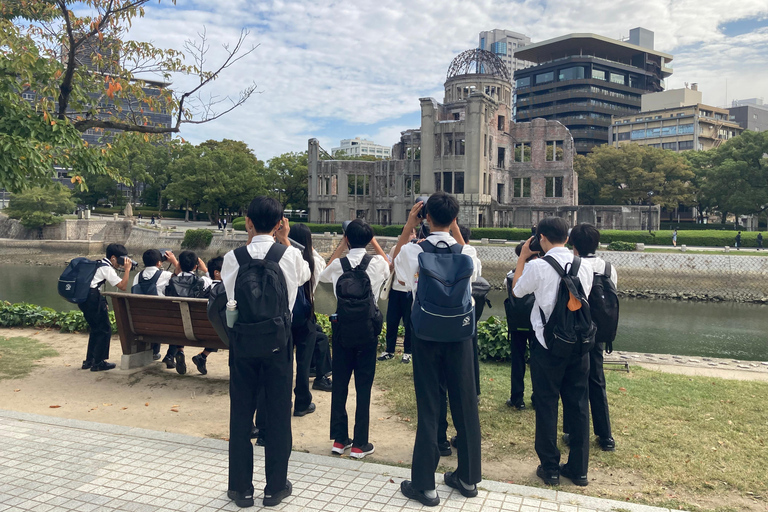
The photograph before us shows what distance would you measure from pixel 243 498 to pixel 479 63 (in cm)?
5467

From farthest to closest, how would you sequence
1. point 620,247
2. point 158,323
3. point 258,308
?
1. point 620,247
2. point 158,323
3. point 258,308

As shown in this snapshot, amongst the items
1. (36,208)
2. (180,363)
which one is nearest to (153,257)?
(180,363)

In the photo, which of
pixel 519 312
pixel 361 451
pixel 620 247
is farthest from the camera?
pixel 620 247

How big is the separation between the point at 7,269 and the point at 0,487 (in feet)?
155

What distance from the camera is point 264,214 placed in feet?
13.5

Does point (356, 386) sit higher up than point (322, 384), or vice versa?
point (356, 386)

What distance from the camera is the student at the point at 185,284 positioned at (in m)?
7.53

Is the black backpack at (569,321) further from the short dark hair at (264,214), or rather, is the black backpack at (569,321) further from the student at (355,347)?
the short dark hair at (264,214)

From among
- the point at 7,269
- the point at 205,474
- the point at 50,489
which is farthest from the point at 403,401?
the point at 7,269

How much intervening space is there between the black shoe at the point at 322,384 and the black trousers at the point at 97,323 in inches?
125

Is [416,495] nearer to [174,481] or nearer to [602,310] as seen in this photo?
[174,481]

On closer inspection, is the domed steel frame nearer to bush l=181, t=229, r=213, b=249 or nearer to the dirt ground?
bush l=181, t=229, r=213, b=249

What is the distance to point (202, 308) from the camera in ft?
22.7

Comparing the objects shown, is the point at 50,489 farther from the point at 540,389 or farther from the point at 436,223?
the point at 540,389
